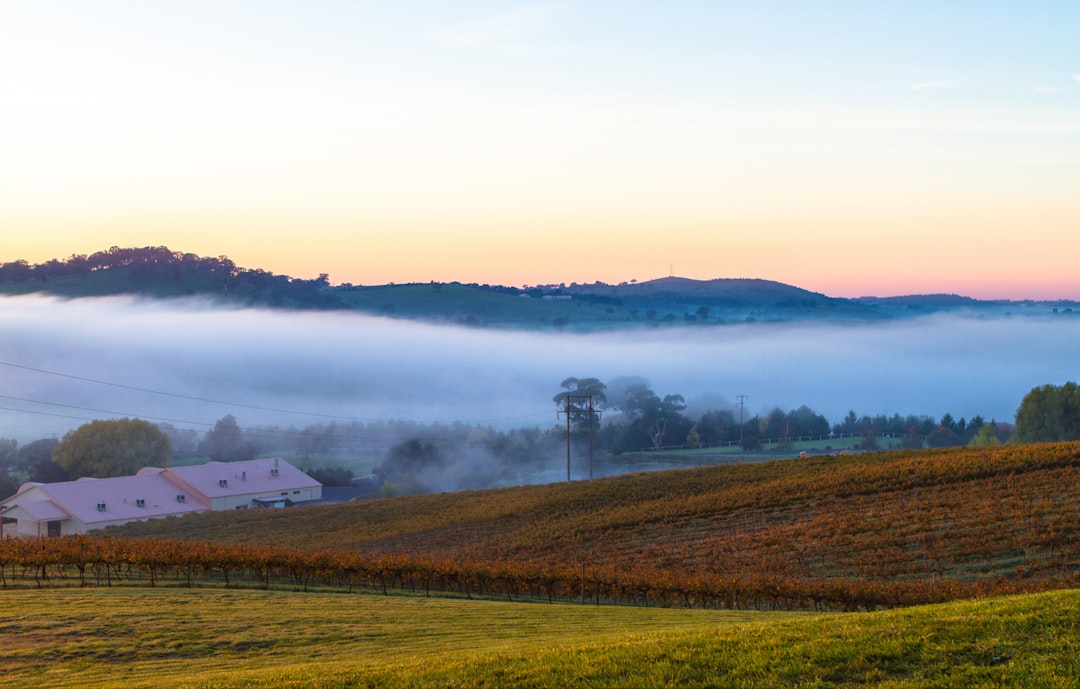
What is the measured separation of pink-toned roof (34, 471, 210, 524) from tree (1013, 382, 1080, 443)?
290ft

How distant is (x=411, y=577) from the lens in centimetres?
3083

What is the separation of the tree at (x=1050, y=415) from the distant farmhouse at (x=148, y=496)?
3110 inches

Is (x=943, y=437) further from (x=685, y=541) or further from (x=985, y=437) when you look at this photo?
(x=685, y=541)

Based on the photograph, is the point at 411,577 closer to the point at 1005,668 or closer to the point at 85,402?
the point at 1005,668

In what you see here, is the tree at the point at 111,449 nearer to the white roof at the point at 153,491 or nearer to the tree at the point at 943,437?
the white roof at the point at 153,491

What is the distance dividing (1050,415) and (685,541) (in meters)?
77.9

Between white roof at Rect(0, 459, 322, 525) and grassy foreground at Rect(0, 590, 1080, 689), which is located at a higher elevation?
grassy foreground at Rect(0, 590, 1080, 689)

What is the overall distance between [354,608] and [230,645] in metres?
5.40

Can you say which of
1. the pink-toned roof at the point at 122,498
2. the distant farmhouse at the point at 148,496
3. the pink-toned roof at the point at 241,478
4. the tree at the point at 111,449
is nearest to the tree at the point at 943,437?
the distant farmhouse at the point at 148,496

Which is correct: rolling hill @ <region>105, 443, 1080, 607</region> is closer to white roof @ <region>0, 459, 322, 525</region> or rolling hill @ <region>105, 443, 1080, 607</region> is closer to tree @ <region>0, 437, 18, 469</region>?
white roof @ <region>0, 459, 322, 525</region>

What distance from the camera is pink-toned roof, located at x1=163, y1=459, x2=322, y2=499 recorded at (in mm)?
84000

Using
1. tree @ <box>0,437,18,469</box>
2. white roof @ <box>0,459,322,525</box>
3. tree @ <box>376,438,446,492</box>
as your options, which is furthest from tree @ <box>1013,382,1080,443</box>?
tree @ <box>0,437,18,469</box>

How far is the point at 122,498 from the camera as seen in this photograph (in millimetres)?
76688

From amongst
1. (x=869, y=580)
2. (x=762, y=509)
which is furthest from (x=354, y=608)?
(x=762, y=509)
